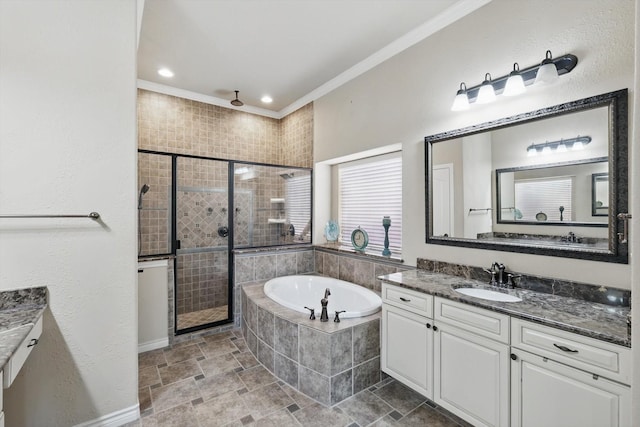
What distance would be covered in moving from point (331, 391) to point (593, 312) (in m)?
1.64

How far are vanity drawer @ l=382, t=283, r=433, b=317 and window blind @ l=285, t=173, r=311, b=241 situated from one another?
1.91 metres

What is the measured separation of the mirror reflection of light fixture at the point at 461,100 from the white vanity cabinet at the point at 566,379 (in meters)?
1.56

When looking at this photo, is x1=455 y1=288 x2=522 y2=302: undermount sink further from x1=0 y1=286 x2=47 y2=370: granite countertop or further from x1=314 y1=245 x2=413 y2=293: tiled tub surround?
x1=0 y1=286 x2=47 y2=370: granite countertop

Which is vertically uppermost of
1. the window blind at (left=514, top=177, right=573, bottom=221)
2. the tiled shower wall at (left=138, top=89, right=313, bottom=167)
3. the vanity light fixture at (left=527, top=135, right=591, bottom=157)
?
the tiled shower wall at (left=138, top=89, right=313, bottom=167)

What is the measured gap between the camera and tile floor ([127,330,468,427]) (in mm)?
1843

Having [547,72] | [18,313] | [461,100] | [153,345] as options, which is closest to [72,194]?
[18,313]

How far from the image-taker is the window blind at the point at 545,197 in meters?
1.77

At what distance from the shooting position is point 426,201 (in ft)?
8.14

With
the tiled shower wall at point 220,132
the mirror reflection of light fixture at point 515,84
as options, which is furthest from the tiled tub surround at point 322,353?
the tiled shower wall at point 220,132

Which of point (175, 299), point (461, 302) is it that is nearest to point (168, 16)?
point (175, 299)

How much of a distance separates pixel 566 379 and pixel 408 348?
90 centimetres

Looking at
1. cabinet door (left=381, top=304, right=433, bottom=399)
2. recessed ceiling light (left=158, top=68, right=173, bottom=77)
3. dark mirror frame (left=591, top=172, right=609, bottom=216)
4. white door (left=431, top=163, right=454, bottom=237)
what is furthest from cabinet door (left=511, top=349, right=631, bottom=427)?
recessed ceiling light (left=158, top=68, right=173, bottom=77)

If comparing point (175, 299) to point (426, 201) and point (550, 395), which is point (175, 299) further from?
point (550, 395)

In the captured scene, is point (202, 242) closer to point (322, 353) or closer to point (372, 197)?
point (322, 353)
